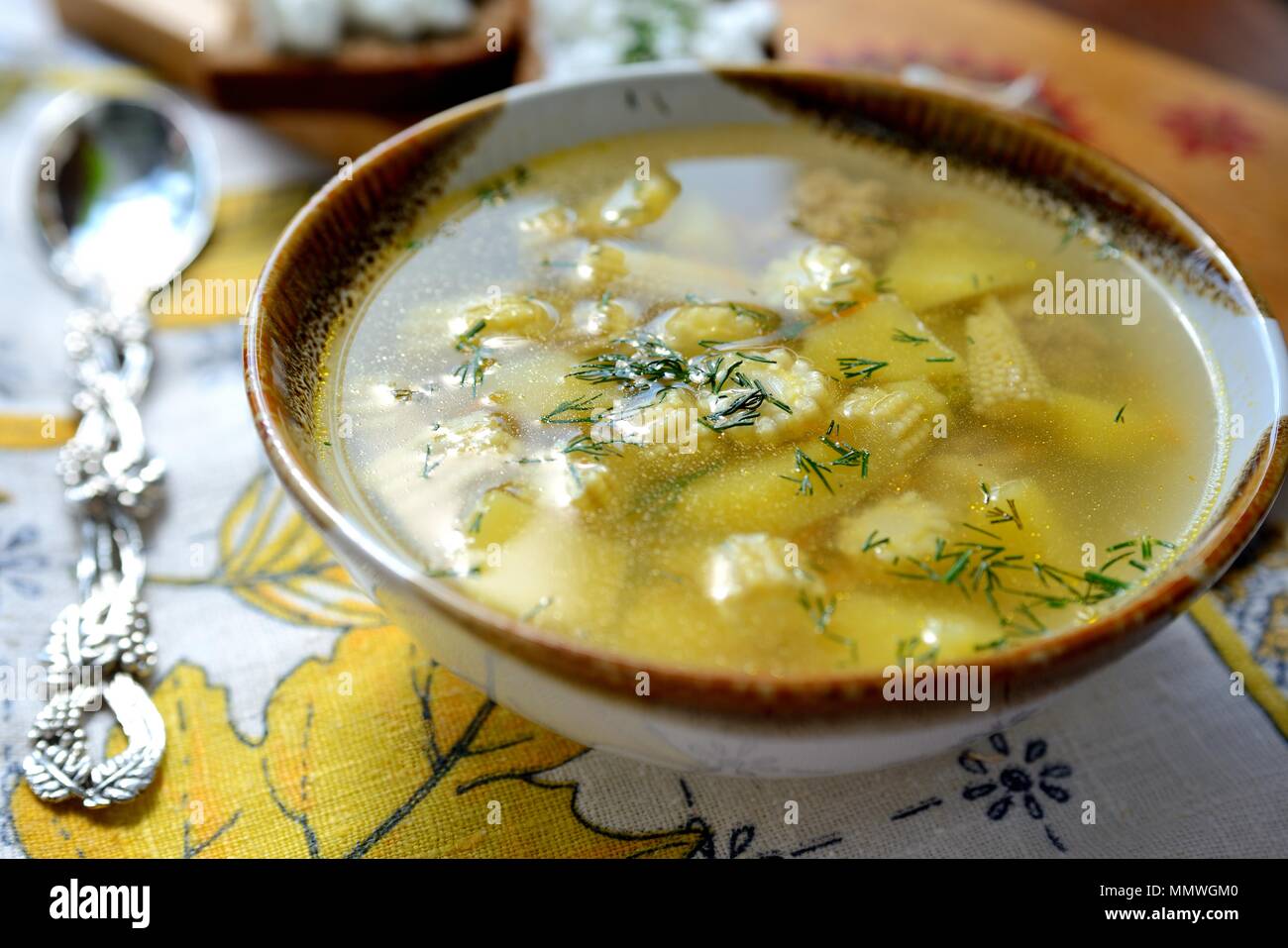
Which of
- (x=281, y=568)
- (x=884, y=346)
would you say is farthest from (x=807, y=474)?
(x=281, y=568)


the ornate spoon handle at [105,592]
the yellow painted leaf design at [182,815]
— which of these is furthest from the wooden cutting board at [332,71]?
the yellow painted leaf design at [182,815]

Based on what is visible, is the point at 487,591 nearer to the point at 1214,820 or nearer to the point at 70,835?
the point at 70,835

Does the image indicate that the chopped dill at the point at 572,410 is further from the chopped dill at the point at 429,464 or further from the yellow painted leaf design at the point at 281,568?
the yellow painted leaf design at the point at 281,568

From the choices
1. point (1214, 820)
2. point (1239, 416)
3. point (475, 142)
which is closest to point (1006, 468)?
point (1239, 416)

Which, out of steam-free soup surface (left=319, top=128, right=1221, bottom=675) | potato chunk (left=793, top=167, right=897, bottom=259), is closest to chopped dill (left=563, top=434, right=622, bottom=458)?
steam-free soup surface (left=319, top=128, right=1221, bottom=675)

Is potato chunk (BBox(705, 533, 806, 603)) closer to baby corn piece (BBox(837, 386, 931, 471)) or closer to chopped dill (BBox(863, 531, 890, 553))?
chopped dill (BBox(863, 531, 890, 553))

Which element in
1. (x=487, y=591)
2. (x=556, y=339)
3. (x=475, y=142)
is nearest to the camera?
(x=487, y=591)

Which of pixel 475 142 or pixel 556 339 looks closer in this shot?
pixel 556 339
